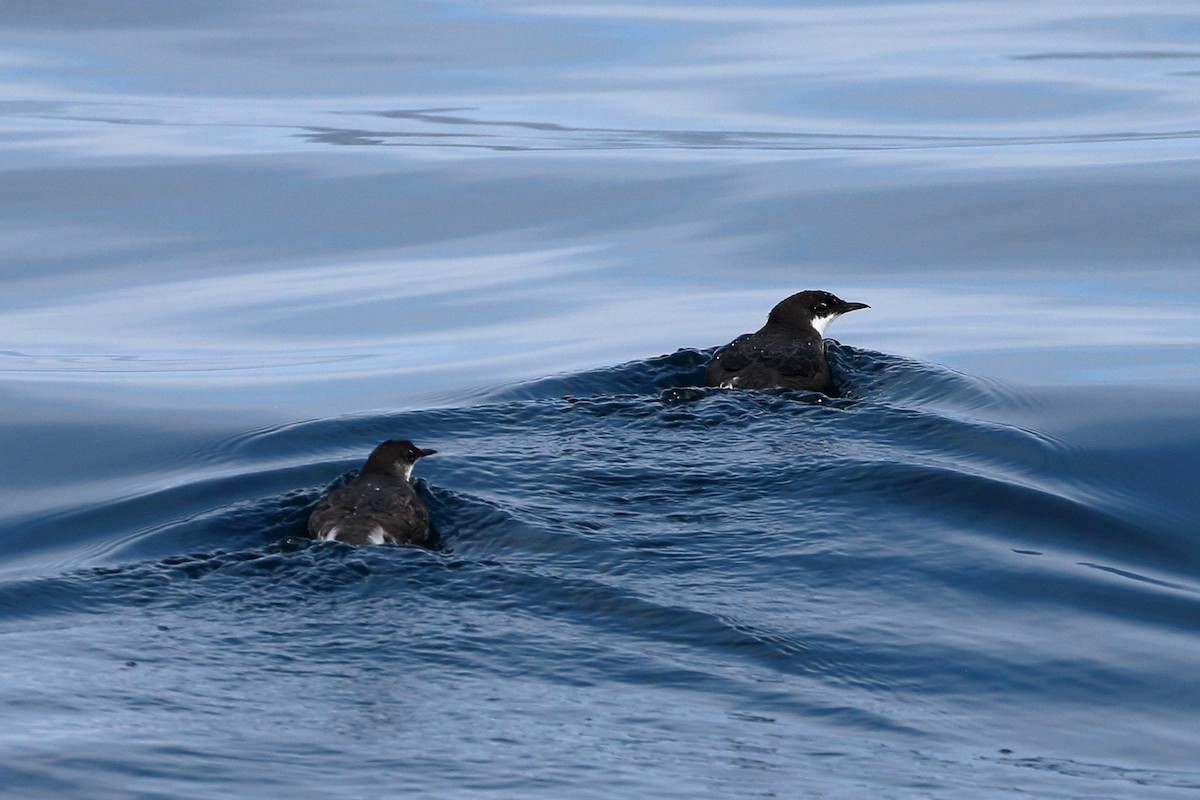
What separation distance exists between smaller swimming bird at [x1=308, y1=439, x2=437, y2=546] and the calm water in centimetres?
25

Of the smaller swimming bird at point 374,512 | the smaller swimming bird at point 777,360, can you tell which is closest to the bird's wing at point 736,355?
the smaller swimming bird at point 777,360

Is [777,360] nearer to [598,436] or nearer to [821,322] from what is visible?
[821,322]

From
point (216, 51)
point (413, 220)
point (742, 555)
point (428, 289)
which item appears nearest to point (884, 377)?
point (742, 555)

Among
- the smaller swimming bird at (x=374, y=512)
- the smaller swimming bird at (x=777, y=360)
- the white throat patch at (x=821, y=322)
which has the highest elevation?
the white throat patch at (x=821, y=322)

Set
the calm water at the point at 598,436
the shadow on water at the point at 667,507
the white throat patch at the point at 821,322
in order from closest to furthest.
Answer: the calm water at the point at 598,436, the shadow on water at the point at 667,507, the white throat patch at the point at 821,322

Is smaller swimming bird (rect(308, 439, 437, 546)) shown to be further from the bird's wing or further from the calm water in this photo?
the bird's wing

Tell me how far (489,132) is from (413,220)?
14.2 feet

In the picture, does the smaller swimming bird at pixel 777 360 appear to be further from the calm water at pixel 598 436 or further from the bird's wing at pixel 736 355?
the calm water at pixel 598 436

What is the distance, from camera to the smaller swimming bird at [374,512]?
27.5 ft

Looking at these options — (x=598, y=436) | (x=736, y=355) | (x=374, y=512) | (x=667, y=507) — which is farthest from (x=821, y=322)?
(x=374, y=512)

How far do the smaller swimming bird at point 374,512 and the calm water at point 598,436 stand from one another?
25 centimetres

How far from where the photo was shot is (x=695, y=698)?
6.58 metres

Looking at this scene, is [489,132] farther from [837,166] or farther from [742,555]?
[742,555]

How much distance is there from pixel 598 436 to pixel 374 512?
2.03m
